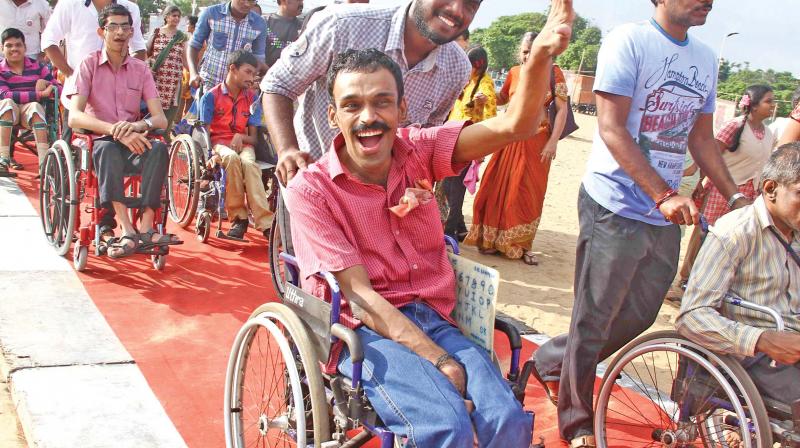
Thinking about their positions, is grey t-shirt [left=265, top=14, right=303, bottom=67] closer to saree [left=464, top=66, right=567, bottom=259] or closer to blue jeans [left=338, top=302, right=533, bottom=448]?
saree [left=464, top=66, right=567, bottom=259]

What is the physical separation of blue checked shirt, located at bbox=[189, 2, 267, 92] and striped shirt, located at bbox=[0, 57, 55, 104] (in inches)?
69.6

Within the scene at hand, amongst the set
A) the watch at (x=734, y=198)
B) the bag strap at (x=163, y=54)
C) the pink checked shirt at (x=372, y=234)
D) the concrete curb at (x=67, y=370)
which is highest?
the bag strap at (x=163, y=54)

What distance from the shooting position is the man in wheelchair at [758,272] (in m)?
2.60

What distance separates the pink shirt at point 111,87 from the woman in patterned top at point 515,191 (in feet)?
9.31

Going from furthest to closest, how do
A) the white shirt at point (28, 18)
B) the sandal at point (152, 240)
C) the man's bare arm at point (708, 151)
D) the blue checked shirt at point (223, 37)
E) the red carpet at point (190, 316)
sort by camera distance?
the white shirt at point (28, 18) < the blue checked shirt at point (223, 37) < the sandal at point (152, 240) < the red carpet at point (190, 316) < the man's bare arm at point (708, 151)

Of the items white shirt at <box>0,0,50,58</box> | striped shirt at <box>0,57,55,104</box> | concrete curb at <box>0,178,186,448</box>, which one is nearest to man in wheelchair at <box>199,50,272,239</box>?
concrete curb at <box>0,178,186,448</box>

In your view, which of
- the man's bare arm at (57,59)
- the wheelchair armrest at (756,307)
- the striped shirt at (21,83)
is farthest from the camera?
the striped shirt at (21,83)

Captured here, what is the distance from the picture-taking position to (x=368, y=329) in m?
2.30

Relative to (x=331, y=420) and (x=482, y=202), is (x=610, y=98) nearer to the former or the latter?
(x=331, y=420)

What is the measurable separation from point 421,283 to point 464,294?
0.16m

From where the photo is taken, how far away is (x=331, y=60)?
2914 mm

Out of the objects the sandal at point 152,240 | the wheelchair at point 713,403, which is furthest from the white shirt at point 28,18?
the wheelchair at point 713,403

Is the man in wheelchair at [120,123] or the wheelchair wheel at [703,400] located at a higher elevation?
the man in wheelchair at [120,123]

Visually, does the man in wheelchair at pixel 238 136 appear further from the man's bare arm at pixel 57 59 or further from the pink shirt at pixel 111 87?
the man's bare arm at pixel 57 59
